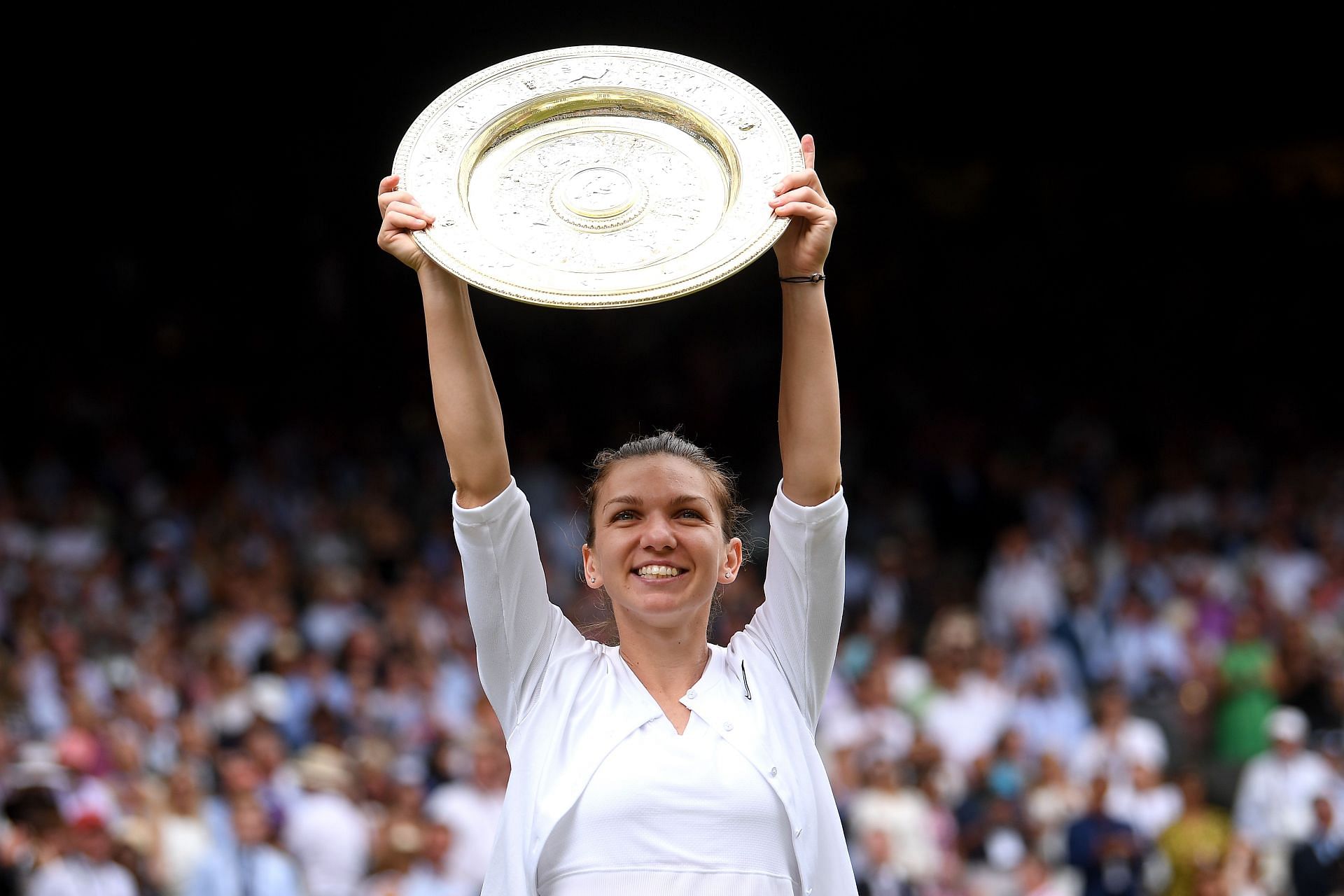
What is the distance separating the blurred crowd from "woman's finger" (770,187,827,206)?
3407 millimetres

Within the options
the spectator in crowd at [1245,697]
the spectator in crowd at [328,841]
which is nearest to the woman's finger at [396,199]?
the spectator in crowd at [328,841]

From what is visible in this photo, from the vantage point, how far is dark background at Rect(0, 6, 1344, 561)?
1118 centimetres

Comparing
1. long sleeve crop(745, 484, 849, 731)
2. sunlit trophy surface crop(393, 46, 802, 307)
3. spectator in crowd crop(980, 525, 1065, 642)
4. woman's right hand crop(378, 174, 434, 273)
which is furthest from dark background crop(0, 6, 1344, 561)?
long sleeve crop(745, 484, 849, 731)

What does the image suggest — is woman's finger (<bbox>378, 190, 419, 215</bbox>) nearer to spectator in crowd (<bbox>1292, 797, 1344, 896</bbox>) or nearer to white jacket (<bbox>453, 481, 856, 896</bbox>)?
white jacket (<bbox>453, 481, 856, 896</bbox>)

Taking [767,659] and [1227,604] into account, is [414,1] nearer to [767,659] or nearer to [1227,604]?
[1227,604]

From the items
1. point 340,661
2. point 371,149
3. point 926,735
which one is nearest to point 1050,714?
point 926,735

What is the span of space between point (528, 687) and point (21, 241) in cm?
1086

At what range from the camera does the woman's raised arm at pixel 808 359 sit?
270 cm

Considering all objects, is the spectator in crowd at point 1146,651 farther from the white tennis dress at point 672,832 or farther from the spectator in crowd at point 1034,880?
the white tennis dress at point 672,832

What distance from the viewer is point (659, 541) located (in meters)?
2.62

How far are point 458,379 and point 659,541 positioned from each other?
1.27 ft

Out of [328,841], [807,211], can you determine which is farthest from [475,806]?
[807,211]

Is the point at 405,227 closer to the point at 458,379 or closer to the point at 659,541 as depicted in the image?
the point at 458,379

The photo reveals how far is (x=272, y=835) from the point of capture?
22.1 ft
